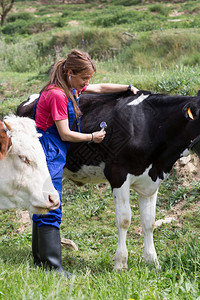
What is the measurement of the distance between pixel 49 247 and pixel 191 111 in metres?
1.76

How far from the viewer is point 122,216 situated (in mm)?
4426

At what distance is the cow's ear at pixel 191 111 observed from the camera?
4017 millimetres

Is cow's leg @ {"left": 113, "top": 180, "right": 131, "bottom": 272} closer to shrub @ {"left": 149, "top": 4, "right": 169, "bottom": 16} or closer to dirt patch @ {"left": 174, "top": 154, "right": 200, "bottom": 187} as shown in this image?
dirt patch @ {"left": 174, "top": 154, "right": 200, "bottom": 187}

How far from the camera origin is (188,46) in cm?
1234

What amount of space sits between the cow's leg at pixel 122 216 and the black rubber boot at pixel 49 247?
65cm

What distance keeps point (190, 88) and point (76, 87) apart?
321 centimetres

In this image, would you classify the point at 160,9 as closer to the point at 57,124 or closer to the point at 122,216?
the point at 122,216

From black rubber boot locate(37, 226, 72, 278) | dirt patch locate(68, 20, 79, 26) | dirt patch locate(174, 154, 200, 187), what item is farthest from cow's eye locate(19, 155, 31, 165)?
dirt patch locate(68, 20, 79, 26)

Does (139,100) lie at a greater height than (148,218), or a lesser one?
greater

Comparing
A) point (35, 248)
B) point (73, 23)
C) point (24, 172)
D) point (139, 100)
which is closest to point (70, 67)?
point (139, 100)

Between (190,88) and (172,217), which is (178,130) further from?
(190,88)

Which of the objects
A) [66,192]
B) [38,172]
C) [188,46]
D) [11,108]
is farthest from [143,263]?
[188,46]

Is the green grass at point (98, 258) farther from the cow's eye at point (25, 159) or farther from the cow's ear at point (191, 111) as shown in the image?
the cow's ear at point (191, 111)

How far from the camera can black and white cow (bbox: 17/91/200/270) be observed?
170 inches
